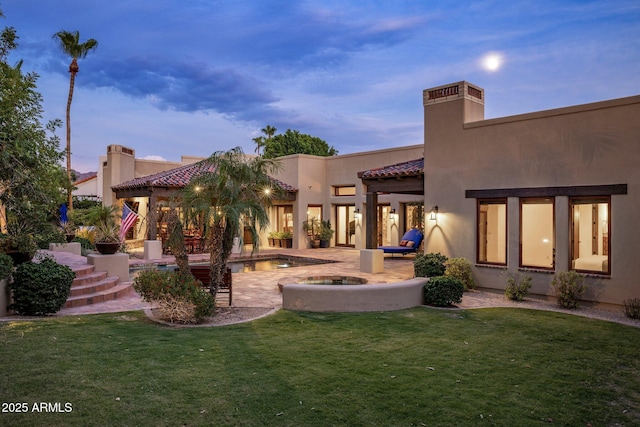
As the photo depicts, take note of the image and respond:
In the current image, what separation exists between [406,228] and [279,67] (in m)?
23.9

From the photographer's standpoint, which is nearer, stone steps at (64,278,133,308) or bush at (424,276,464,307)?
stone steps at (64,278,133,308)

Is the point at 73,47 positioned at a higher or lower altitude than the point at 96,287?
higher

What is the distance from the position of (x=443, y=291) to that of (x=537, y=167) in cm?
423

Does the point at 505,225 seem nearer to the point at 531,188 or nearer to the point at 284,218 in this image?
the point at 531,188

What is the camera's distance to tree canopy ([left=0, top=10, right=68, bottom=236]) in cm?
702

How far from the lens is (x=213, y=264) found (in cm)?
977

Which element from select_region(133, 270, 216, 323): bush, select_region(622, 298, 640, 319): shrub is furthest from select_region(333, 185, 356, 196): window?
select_region(133, 270, 216, 323): bush

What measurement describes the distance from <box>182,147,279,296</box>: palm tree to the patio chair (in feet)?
35.2

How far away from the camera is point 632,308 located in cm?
974

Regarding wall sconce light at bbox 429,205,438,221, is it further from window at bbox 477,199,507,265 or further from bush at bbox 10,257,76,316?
bush at bbox 10,257,76,316

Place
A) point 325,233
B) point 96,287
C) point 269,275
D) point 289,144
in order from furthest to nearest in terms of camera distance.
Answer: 1. point 289,144
2. point 325,233
3. point 269,275
4. point 96,287

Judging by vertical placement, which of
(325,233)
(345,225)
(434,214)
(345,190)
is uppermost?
(345,190)

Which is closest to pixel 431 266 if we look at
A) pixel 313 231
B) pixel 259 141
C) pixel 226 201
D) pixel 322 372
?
Result: pixel 226 201

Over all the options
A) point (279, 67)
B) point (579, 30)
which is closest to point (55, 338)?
point (579, 30)
